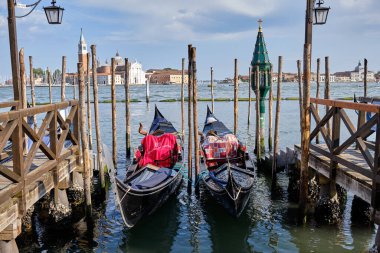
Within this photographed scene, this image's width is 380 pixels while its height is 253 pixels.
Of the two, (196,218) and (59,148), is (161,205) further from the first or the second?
(59,148)

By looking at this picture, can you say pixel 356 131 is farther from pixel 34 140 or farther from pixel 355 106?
pixel 34 140

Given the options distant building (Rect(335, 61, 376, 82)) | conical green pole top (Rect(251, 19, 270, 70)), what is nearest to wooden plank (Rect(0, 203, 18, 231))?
conical green pole top (Rect(251, 19, 270, 70))

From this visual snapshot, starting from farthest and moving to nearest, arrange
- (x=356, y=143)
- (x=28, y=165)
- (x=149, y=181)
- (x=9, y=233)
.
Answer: (x=149, y=181) → (x=356, y=143) → (x=28, y=165) → (x=9, y=233)

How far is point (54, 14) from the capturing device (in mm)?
5668

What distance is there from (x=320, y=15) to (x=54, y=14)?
12.2 ft

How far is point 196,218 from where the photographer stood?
675 cm

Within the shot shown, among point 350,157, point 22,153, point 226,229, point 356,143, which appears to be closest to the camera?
point 22,153

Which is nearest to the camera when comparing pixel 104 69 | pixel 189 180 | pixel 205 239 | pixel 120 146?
pixel 205 239

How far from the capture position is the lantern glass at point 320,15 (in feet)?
18.6

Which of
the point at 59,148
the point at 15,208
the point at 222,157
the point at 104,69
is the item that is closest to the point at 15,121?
the point at 15,208

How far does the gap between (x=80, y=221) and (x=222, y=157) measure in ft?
10.0

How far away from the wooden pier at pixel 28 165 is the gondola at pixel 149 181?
85 centimetres

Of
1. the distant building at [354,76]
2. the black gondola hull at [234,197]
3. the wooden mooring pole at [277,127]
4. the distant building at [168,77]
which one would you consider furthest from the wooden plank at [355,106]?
the distant building at [354,76]

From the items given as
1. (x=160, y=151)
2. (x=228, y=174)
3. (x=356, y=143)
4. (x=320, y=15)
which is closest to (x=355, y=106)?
(x=356, y=143)
